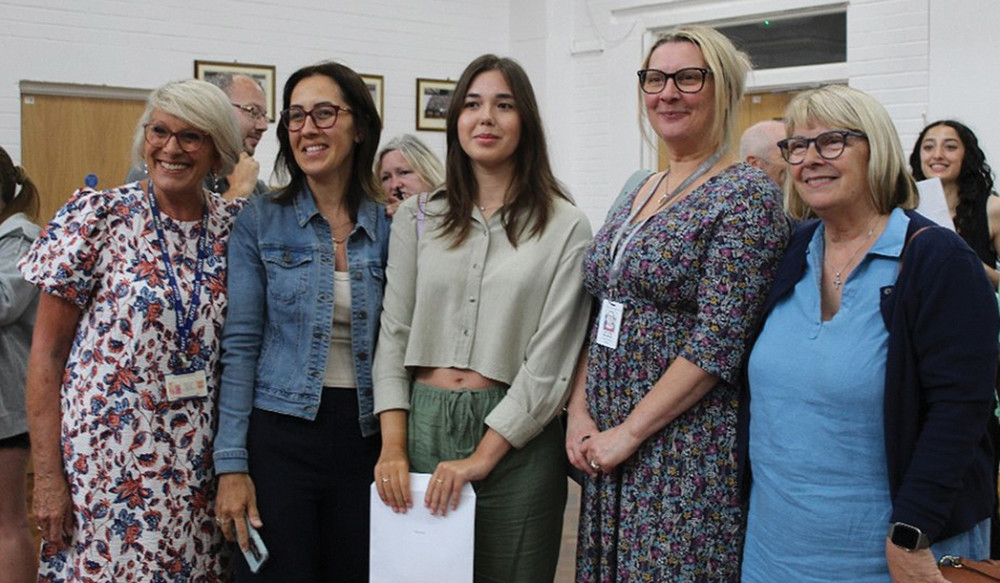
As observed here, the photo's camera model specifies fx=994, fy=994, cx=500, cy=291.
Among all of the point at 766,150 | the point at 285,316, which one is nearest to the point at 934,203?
the point at 766,150

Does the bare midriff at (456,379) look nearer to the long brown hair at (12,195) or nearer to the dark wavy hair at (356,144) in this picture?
the dark wavy hair at (356,144)

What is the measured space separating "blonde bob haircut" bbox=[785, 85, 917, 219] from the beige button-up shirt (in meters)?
0.64

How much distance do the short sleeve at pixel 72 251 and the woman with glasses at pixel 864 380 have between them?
1.54m

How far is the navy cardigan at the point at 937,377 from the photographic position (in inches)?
70.2

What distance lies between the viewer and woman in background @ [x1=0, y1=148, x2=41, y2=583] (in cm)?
308

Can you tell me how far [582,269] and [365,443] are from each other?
2.23ft

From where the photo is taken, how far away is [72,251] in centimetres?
233

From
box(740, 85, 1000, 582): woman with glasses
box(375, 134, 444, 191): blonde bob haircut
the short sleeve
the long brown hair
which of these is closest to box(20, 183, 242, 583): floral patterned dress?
the short sleeve

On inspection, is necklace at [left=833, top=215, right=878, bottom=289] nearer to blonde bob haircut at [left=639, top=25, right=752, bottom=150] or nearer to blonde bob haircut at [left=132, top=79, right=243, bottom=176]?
blonde bob haircut at [left=639, top=25, right=752, bottom=150]

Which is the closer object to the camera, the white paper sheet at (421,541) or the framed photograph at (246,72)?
the white paper sheet at (421,541)

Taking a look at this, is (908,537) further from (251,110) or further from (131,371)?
(251,110)

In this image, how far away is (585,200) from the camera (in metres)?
8.67

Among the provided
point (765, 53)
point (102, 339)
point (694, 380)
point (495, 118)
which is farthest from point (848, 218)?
point (765, 53)

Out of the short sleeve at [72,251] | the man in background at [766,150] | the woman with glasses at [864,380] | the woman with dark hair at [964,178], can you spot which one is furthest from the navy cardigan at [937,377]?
the woman with dark hair at [964,178]
